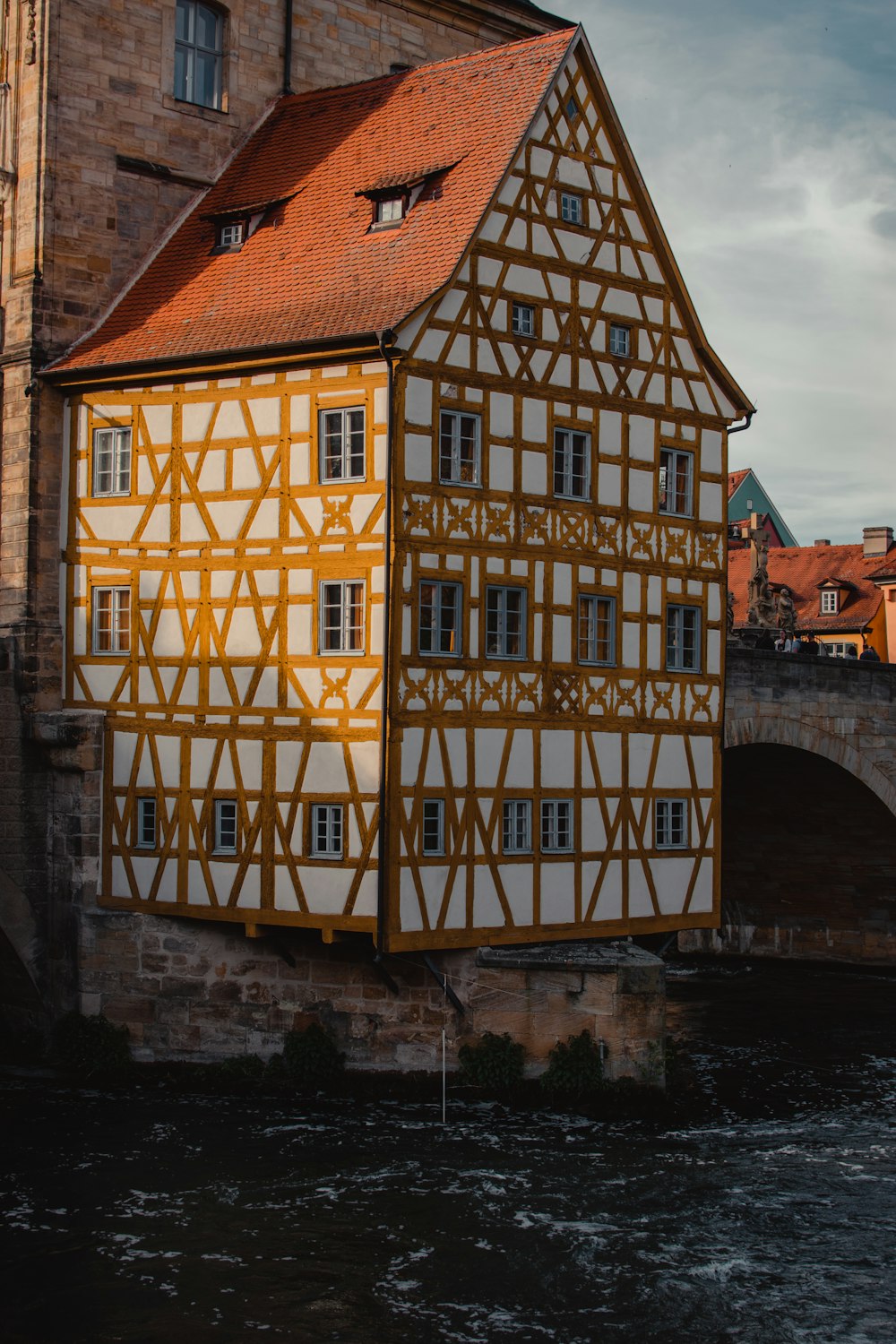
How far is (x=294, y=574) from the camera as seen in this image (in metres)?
25.0

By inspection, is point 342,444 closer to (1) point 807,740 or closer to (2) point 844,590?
(1) point 807,740

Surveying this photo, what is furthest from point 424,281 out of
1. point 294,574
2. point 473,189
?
point 294,574

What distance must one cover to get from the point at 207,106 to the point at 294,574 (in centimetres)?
910

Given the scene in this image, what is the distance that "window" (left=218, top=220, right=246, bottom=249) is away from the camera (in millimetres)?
27859

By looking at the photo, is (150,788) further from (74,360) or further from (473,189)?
(473,189)

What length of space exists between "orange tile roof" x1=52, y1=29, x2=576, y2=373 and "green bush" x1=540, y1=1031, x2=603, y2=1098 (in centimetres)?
972

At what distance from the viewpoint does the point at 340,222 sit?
87.8ft

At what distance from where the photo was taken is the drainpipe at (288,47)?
30.6 metres

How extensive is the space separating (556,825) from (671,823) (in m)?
2.33

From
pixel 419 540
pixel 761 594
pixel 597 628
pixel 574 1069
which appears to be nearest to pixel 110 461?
pixel 419 540

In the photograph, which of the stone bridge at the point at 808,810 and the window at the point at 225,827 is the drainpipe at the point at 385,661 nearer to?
the window at the point at 225,827

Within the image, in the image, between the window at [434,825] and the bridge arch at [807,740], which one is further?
the bridge arch at [807,740]

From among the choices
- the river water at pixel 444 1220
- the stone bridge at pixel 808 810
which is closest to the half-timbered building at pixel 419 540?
the river water at pixel 444 1220

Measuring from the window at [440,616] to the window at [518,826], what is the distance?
231cm
